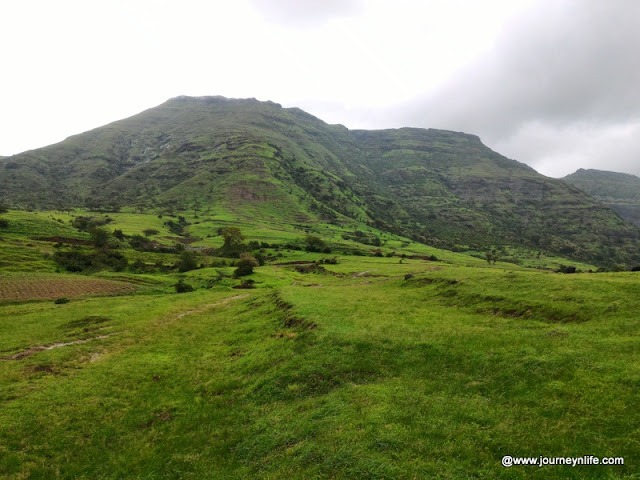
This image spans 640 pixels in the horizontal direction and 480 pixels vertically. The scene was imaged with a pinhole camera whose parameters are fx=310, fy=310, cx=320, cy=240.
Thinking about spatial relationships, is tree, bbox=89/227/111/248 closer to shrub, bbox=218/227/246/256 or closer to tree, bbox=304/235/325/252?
shrub, bbox=218/227/246/256

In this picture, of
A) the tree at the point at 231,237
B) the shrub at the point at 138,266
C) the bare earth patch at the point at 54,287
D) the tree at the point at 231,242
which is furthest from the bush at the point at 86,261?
the tree at the point at 231,237

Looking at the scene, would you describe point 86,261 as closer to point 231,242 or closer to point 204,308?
point 204,308

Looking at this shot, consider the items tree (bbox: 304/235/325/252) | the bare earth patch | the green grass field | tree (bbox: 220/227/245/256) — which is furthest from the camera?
tree (bbox: 304/235/325/252)

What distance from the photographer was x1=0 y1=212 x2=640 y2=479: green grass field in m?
12.4

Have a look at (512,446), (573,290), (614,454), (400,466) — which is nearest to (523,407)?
(512,446)

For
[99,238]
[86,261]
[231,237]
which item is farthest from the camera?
[231,237]

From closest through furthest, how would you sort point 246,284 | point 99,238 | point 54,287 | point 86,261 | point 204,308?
point 204,308, point 54,287, point 246,284, point 86,261, point 99,238

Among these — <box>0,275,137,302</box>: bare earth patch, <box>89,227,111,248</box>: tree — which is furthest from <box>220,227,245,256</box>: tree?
<box>0,275,137,302</box>: bare earth patch

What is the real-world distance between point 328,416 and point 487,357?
33.6 ft

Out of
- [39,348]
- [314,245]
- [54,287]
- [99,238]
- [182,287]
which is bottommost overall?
[54,287]

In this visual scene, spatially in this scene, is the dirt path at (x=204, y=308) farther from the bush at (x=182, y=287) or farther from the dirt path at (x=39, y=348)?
the bush at (x=182, y=287)

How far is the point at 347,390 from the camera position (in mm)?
18578

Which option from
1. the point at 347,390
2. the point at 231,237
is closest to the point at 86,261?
the point at 231,237

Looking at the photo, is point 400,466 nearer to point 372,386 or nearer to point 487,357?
point 372,386
